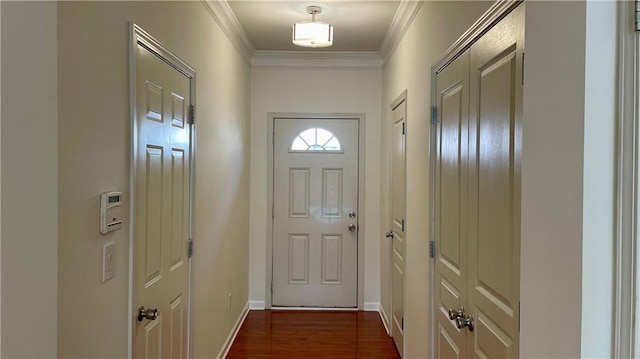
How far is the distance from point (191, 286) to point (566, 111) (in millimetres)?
2108

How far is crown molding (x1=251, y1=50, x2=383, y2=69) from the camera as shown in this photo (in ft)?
13.6

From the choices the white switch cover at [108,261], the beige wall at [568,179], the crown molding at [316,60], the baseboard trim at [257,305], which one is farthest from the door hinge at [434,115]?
the baseboard trim at [257,305]

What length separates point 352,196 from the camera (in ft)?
14.1

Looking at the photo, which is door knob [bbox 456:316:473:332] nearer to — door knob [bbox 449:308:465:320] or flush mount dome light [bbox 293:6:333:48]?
door knob [bbox 449:308:465:320]

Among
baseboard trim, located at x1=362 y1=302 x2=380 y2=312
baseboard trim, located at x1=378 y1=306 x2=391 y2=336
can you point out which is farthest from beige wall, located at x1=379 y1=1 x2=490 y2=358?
baseboard trim, located at x1=362 y1=302 x2=380 y2=312

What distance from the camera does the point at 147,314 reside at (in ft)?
5.72

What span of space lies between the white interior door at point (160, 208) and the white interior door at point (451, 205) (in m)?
1.30

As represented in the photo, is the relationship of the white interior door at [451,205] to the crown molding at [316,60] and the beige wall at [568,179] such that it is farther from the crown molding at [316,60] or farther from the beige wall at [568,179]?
the crown molding at [316,60]

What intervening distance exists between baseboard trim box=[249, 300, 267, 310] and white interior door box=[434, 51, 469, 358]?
8.02 ft

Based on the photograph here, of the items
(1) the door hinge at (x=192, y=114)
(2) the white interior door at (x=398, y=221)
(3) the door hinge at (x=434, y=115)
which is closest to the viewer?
(3) the door hinge at (x=434, y=115)

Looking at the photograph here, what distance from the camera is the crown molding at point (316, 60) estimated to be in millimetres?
4160

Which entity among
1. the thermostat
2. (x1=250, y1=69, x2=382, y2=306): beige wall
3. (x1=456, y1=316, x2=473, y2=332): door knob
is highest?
(x1=250, y1=69, x2=382, y2=306): beige wall

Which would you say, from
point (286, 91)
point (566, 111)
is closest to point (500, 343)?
point (566, 111)

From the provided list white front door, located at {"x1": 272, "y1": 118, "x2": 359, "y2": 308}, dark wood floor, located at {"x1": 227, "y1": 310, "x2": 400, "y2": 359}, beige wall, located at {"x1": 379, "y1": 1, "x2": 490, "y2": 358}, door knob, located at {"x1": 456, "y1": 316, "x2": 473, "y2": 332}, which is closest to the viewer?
door knob, located at {"x1": 456, "y1": 316, "x2": 473, "y2": 332}
